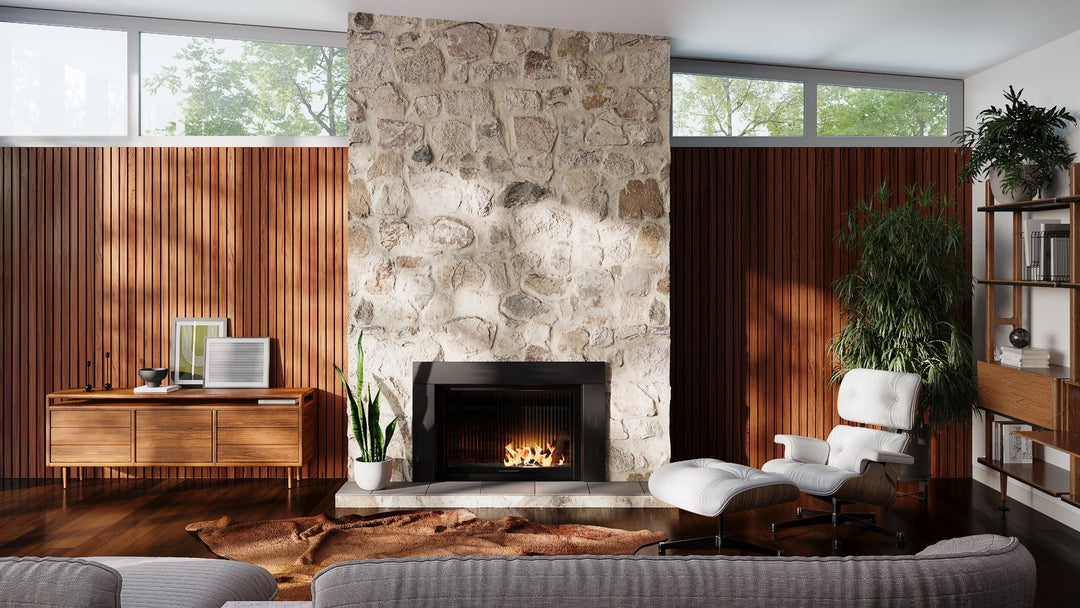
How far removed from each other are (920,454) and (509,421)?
2.62 metres

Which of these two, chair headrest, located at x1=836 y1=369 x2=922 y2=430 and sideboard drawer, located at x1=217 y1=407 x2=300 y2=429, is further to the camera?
sideboard drawer, located at x1=217 y1=407 x2=300 y2=429

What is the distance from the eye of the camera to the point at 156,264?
18.3 feet

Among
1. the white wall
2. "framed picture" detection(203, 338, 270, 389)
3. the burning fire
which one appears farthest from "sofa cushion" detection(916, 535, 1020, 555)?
"framed picture" detection(203, 338, 270, 389)

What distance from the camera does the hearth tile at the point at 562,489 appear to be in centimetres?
493

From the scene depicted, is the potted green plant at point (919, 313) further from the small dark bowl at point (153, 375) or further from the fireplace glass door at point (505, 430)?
the small dark bowl at point (153, 375)

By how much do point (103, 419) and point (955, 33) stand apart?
5.65 m

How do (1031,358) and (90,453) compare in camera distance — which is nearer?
(1031,358)

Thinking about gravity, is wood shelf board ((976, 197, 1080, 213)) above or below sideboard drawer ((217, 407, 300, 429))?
above

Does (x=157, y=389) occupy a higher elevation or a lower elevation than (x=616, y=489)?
higher

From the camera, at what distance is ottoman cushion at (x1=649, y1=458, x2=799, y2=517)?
146 inches

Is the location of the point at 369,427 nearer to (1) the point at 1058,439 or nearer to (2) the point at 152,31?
(2) the point at 152,31

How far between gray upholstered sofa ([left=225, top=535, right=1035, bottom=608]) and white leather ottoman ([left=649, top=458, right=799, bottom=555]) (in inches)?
84.4

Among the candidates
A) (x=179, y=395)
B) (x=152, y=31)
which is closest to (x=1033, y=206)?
(x=179, y=395)

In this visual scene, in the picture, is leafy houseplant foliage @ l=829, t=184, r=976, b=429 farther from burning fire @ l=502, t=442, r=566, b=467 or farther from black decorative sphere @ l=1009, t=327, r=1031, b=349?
burning fire @ l=502, t=442, r=566, b=467
